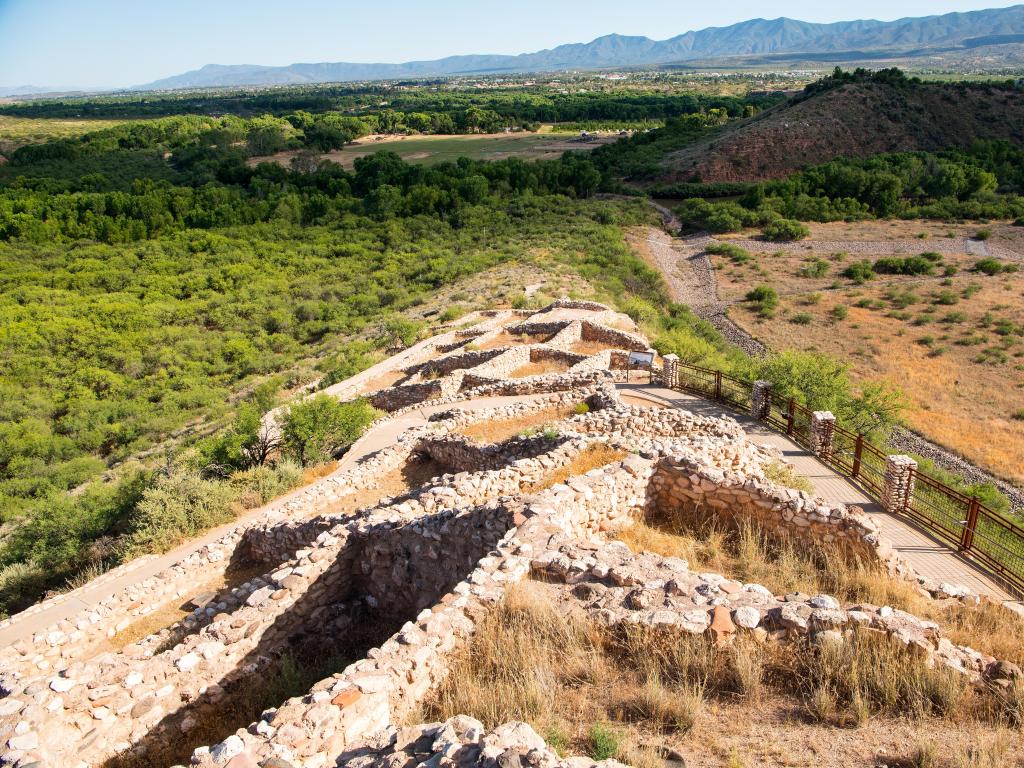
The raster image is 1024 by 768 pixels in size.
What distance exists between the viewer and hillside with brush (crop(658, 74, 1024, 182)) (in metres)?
80.9

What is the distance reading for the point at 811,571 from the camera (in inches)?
319

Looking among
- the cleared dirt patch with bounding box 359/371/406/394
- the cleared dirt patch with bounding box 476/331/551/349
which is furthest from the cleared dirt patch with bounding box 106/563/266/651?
the cleared dirt patch with bounding box 476/331/551/349

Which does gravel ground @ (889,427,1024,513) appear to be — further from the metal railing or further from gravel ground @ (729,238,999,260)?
gravel ground @ (729,238,999,260)

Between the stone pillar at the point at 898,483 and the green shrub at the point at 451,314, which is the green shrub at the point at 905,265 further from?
the stone pillar at the point at 898,483

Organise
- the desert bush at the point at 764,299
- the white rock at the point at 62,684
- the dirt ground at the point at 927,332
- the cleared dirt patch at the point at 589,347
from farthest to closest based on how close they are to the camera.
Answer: the desert bush at the point at 764,299
the dirt ground at the point at 927,332
the cleared dirt patch at the point at 589,347
the white rock at the point at 62,684

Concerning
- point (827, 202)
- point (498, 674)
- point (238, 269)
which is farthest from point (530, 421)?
point (827, 202)

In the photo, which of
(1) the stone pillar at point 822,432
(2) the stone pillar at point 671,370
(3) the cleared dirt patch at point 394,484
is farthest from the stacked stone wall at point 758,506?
(2) the stone pillar at point 671,370

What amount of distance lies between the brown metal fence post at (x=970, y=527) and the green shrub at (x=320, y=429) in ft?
43.5

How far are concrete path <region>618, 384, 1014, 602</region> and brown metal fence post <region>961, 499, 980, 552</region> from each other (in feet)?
0.66

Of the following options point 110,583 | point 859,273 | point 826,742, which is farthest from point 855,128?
point 826,742

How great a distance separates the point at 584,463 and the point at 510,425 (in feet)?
17.3

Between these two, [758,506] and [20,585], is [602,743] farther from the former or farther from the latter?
[20,585]

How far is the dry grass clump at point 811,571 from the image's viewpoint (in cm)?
633

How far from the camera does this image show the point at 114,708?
257 inches
